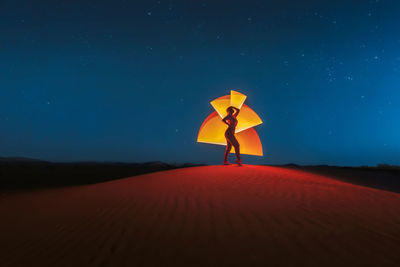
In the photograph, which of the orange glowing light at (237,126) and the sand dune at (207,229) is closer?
the sand dune at (207,229)

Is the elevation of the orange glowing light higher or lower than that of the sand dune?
higher

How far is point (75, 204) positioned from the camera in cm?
607

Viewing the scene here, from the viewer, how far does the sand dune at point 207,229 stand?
2.92 meters

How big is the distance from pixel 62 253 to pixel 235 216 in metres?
3.04

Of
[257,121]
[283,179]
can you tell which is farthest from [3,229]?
[257,121]

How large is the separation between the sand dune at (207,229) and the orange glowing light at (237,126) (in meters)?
5.48

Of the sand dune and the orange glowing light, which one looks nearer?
the sand dune

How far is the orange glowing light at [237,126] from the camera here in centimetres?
1164

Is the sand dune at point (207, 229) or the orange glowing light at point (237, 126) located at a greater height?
the orange glowing light at point (237, 126)

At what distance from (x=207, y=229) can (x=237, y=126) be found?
28.4ft

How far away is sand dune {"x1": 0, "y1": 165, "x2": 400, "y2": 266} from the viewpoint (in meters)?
2.92

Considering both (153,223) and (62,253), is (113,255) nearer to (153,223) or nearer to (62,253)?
(62,253)

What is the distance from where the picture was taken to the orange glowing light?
11641 millimetres

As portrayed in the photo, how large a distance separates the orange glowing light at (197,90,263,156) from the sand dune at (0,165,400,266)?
5482 millimetres
